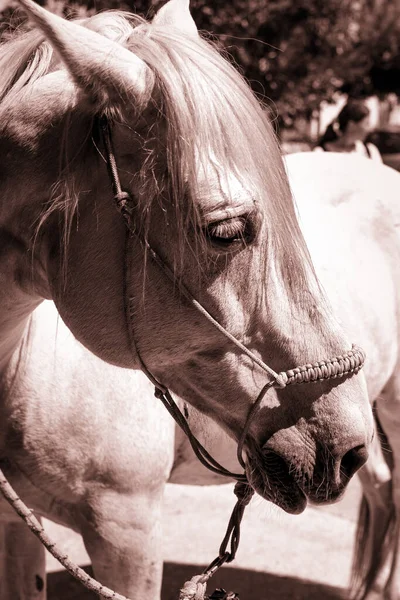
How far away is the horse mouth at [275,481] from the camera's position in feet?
5.26

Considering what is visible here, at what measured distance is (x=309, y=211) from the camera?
2.78 meters

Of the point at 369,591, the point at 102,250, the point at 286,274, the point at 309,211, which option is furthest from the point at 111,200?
the point at 369,591

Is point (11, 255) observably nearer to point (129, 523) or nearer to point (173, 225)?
point (173, 225)

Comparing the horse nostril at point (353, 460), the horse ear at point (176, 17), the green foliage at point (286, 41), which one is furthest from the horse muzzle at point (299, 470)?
the green foliage at point (286, 41)

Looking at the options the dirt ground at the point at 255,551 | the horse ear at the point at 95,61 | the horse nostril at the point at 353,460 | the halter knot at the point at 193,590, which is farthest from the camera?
the dirt ground at the point at 255,551

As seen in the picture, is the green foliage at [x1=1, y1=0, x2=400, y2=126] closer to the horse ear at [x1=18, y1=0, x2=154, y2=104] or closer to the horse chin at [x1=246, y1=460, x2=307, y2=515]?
the horse ear at [x1=18, y1=0, x2=154, y2=104]

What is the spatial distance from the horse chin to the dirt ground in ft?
5.76

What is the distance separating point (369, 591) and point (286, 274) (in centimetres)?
233

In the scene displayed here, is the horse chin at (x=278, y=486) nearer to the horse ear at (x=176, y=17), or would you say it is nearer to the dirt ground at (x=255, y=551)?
the horse ear at (x=176, y=17)

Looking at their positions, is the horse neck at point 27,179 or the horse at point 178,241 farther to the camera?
the horse neck at point 27,179

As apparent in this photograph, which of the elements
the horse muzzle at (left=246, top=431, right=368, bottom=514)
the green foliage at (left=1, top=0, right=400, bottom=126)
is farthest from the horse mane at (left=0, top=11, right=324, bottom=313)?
the green foliage at (left=1, top=0, right=400, bottom=126)

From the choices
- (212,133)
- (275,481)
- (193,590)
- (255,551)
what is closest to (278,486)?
(275,481)

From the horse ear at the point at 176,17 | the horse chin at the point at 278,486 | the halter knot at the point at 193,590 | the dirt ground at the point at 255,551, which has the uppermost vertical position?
the horse ear at the point at 176,17

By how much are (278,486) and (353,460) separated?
0.54 feet
